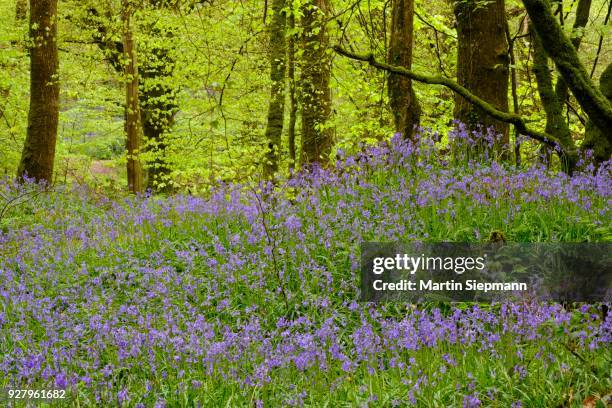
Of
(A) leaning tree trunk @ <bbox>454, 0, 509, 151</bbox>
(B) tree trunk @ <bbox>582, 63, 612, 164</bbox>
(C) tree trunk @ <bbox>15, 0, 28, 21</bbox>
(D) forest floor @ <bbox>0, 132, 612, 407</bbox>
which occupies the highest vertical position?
(C) tree trunk @ <bbox>15, 0, 28, 21</bbox>

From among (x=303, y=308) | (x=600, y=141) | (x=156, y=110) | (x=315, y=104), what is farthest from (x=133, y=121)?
(x=600, y=141)

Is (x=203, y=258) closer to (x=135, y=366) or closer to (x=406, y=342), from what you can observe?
(x=135, y=366)

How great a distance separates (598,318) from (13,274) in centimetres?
571

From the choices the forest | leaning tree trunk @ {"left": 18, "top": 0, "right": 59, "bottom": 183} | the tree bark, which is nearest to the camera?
the forest

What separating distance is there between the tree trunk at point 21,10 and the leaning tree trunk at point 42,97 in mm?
6352

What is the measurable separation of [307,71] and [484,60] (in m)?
4.01

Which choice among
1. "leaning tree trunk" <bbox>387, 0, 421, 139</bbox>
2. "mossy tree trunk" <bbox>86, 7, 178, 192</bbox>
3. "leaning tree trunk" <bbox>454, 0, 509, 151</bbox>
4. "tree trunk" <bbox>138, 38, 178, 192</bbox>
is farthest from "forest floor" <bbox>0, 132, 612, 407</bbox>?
"tree trunk" <bbox>138, 38, 178, 192</bbox>

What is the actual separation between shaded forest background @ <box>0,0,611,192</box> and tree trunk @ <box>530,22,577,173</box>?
0.02 m

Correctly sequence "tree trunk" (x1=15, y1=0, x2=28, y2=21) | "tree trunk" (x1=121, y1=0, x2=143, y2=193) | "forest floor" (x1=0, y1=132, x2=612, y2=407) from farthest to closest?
1. "tree trunk" (x1=15, y1=0, x2=28, y2=21)
2. "tree trunk" (x1=121, y1=0, x2=143, y2=193)
3. "forest floor" (x1=0, y1=132, x2=612, y2=407)

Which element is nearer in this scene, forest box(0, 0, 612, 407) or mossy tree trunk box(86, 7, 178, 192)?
forest box(0, 0, 612, 407)

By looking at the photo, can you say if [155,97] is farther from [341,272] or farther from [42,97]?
[341,272]

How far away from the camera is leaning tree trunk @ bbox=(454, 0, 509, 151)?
7.48m

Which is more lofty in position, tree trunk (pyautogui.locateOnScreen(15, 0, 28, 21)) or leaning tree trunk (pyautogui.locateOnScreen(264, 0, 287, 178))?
tree trunk (pyautogui.locateOnScreen(15, 0, 28, 21))

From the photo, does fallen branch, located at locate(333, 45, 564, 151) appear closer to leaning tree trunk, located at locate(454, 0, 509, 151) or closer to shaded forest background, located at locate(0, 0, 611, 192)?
shaded forest background, located at locate(0, 0, 611, 192)
